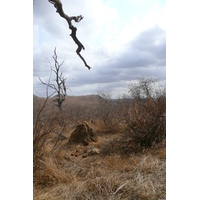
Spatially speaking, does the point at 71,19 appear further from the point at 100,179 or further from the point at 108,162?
the point at 108,162

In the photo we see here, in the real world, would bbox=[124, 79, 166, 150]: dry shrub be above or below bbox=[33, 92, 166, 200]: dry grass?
above

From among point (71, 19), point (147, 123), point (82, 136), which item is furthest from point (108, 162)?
point (71, 19)

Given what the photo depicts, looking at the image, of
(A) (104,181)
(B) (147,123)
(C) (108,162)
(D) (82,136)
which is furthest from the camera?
(D) (82,136)

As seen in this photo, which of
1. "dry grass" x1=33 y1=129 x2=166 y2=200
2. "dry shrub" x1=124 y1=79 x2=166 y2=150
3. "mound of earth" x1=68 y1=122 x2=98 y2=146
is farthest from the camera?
"mound of earth" x1=68 y1=122 x2=98 y2=146

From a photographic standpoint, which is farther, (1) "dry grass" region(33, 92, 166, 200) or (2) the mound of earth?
(2) the mound of earth

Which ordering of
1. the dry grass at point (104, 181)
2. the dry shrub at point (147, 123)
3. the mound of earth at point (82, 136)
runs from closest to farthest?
the dry grass at point (104, 181) → the dry shrub at point (147, 123) → the mound of earth at point (82, 136)

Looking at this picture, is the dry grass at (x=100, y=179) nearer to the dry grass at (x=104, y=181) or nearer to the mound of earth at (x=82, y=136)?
the dry grass at (x=104, y=181)

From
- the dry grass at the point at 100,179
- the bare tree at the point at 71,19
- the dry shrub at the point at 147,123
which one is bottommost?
the dry grass at the point at 100,179

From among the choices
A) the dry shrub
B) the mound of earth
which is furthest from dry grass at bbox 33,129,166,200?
the mound of earth

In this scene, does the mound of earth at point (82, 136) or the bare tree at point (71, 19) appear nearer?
the bare tree at point (71, 19)

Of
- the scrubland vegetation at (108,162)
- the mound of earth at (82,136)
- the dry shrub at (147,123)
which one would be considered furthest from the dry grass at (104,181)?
the mound of earth at (82,136)

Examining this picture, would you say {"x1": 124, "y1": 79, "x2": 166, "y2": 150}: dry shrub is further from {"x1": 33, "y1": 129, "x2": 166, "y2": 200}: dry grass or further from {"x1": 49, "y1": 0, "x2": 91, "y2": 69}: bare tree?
{"x1": 49, "y1": 0, "x2": 91, "y2": 69}: bare tree
